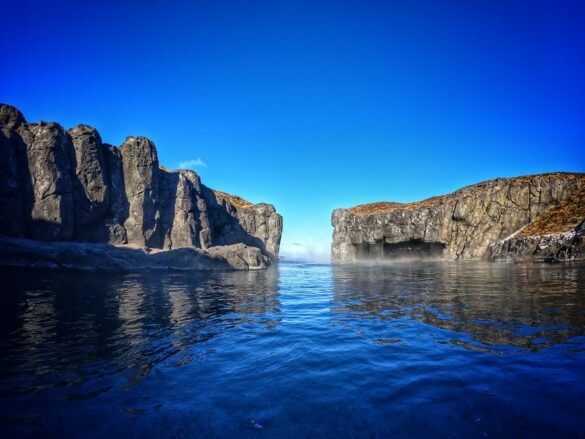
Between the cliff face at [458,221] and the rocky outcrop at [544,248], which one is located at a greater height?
the cliff face at [458,221]

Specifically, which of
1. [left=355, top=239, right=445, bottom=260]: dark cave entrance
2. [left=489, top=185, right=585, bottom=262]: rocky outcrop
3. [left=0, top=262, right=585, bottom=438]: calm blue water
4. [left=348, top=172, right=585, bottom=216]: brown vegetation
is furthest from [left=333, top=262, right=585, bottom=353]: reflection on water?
[left=355, top=239, right=445, bottom=260]: dark cave entrance

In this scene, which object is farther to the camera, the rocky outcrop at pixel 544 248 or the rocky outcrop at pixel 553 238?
the rocky outcrop at pixel 553 238

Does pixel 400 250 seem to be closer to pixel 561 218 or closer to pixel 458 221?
pixel 458 221

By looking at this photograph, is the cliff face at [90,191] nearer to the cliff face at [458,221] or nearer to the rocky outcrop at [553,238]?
the cliff face at [458,221]

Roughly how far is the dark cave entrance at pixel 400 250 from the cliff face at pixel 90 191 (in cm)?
3766

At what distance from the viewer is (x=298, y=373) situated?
16.5ft

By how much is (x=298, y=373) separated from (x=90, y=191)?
39619 mm

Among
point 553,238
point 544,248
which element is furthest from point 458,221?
point 553,238

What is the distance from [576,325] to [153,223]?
43286 millimetres

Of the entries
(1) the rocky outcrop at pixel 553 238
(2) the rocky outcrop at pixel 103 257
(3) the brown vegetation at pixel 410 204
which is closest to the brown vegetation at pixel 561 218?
(1) the rocky outcrop at pixel 553 238

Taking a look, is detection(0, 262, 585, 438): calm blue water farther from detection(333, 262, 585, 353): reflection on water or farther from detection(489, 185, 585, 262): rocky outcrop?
detection(489, 185, 585, 262): rocky outcrop

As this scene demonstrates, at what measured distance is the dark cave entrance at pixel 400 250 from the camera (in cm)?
6450

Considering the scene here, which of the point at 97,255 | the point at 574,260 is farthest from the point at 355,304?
the point at 574,260

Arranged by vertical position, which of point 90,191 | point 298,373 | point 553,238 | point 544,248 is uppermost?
point 90,191
